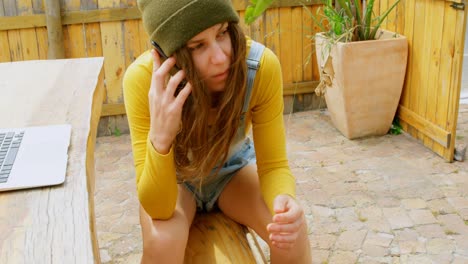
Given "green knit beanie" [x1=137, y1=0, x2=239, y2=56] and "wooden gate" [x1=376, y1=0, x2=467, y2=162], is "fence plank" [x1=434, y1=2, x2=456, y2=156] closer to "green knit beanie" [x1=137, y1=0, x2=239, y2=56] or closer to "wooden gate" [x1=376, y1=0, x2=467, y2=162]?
"wooden gate" [x1=376, y1=0, x2=467, y2=162]

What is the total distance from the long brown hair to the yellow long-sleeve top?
9cm

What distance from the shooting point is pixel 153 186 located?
67.6 inches

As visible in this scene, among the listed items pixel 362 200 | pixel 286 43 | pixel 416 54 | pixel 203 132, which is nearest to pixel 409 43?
pixel 416 54

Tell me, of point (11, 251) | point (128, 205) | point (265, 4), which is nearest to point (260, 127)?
point (11, 251)

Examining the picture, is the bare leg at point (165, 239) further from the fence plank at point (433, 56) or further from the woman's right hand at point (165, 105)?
the fence plank at point (433, 56)

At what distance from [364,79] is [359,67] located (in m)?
0.09

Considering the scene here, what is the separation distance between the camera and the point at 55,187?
1.21 meters

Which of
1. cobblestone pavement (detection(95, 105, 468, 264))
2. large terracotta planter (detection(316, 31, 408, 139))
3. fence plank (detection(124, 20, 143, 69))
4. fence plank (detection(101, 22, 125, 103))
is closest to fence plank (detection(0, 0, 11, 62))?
fence plank (detection(101, 22, 125, 103))

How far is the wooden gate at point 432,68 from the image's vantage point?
3.47m

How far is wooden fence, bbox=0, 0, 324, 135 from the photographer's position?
14.2 feet

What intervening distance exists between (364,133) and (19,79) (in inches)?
105

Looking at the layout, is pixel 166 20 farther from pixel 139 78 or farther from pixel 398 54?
pixel 398 54

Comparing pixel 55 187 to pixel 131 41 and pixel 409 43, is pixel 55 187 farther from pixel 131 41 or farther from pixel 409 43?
pixel 131 41

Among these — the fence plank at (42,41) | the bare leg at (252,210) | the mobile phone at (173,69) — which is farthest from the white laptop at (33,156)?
the fence plank at (42,41)
